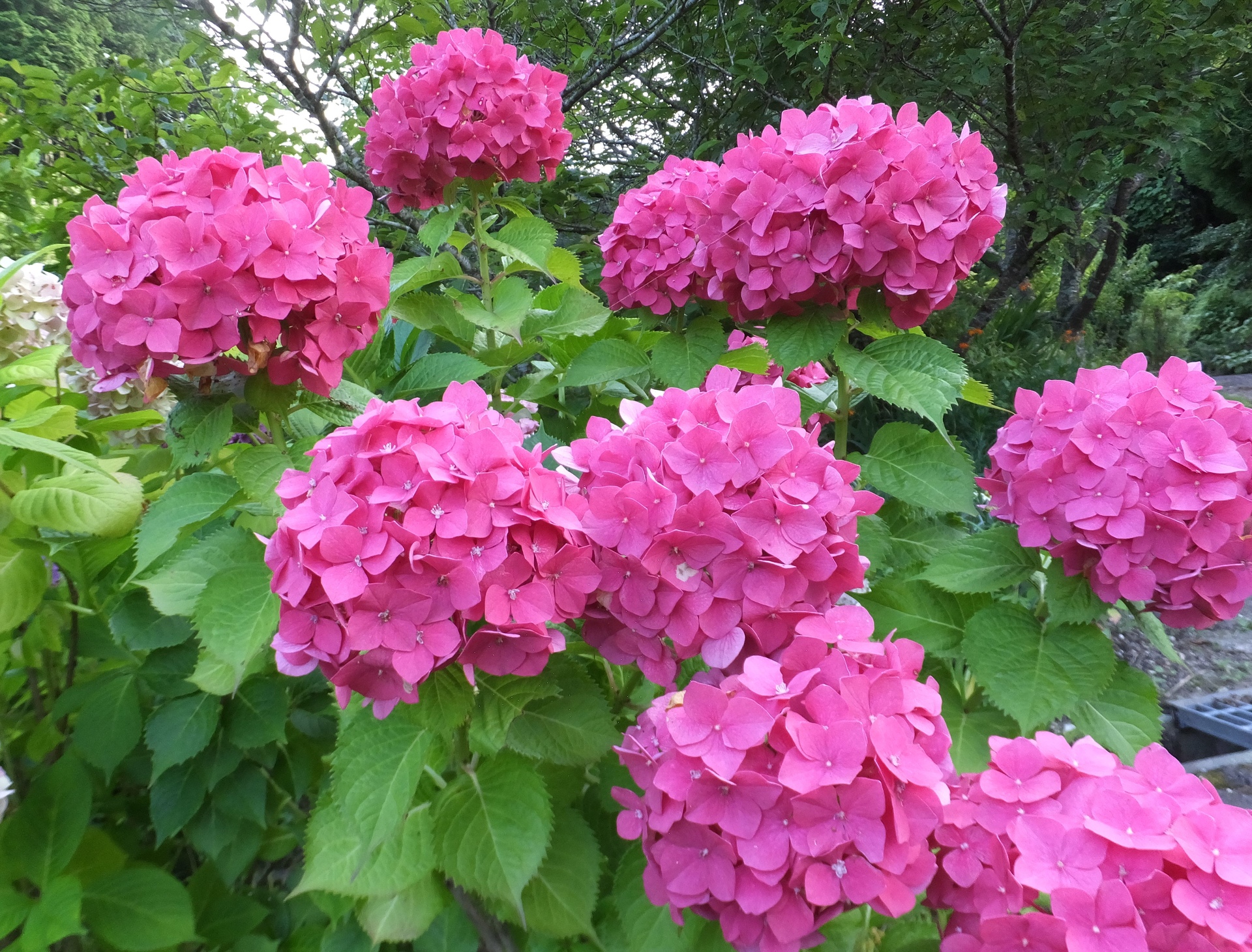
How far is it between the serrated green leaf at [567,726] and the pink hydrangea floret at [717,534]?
7 centimetres

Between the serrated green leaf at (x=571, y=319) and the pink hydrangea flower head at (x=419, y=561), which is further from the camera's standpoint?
the serrated green leaf at (x=571, y=319)

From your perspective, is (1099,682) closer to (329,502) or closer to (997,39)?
(329,502)

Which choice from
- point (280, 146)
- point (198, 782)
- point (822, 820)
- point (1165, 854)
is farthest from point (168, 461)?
point (280, 146)

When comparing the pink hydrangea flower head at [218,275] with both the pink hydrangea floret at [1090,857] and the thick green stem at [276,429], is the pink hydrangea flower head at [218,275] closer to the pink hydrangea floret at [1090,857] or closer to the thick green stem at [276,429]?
the thick green stem at [276,429]

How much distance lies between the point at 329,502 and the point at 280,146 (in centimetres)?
323

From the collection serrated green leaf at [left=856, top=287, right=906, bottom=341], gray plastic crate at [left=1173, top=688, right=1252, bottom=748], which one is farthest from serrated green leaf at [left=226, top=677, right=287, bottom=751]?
gray plastic crate at [left=1173, top=688, right=1252, bottom=748]

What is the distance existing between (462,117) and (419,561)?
1.41 metres

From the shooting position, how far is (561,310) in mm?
1870

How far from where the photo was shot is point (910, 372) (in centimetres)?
143

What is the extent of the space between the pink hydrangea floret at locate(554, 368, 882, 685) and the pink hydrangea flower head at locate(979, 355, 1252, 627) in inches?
22.3

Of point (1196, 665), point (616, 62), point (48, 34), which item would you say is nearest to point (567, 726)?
point (616, 62)

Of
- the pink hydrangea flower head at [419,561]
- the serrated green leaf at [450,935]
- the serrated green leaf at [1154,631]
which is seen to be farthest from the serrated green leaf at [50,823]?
the serrated green leaf at [1154,631]

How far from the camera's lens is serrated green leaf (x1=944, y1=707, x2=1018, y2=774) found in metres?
1.27

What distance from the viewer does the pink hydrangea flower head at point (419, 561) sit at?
78 cm
